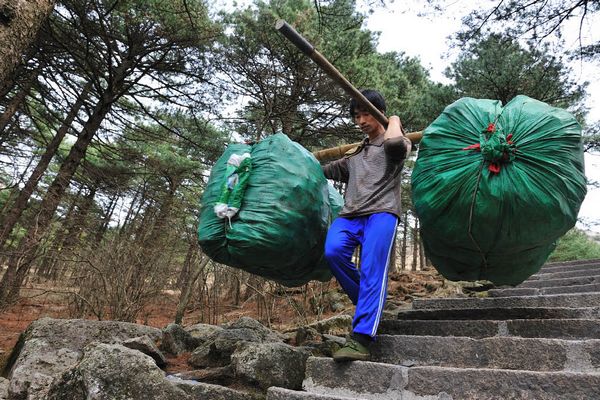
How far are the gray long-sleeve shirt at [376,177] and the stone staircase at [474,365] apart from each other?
74cm

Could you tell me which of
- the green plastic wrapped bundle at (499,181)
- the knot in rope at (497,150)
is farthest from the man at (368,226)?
the knot in rope at (497,150)

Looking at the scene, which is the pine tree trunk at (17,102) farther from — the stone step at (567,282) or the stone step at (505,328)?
the stone step at (567,282)

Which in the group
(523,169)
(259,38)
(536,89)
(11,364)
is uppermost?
(259,38)

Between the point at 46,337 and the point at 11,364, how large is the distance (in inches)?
18.0

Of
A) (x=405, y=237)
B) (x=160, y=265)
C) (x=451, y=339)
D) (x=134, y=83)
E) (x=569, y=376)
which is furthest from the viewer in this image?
(x=405, y=237)

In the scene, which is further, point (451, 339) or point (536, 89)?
point (536, 89)

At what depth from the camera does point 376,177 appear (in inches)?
91.9

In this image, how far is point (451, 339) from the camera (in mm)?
2047

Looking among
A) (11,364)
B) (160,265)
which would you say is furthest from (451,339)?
(160,265)

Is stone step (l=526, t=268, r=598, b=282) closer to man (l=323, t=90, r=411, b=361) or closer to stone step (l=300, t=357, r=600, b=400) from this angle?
man (l=323, t=90, r=411, b=361)

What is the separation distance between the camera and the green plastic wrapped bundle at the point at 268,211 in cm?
205

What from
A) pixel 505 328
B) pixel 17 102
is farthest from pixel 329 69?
pixel 17 102

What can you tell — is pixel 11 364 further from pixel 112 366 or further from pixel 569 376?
pixel 569 376

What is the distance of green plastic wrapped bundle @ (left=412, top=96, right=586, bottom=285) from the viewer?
179cm
